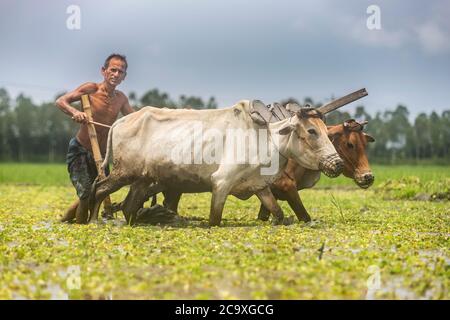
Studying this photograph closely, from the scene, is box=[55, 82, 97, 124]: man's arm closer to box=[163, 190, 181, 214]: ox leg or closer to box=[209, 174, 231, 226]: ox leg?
box=[163, 190, 181, 214]: ox leg

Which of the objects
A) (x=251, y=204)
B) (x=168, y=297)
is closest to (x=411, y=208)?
(x=251, y=204)

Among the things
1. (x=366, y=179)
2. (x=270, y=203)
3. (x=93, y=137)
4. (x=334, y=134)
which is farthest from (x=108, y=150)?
(x=366, y=179)

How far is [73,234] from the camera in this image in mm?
6727

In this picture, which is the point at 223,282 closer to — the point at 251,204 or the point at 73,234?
the point at 73,234

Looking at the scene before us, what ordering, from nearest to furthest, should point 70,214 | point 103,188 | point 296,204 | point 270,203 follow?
point 270,203
point 103,188
point 296,204
point 70,214

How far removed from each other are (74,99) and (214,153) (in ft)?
6.87

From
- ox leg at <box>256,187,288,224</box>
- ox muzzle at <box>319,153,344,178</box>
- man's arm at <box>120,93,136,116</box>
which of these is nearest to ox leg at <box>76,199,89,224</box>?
man's arm at <box>120,93,136,116</box>

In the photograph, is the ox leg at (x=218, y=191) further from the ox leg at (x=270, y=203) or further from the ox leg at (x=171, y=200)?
the ox leg at (x=171, y=200)

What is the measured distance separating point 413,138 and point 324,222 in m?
57.6

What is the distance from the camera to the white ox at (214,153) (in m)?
7.16

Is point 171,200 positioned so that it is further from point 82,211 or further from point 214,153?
point 214,153

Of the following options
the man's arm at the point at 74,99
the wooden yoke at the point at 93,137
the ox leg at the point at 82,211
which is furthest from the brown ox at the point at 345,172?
the man's arm at the point at 74,99

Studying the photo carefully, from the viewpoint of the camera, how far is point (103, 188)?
7.70 m

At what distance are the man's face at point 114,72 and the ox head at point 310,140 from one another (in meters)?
2.27
